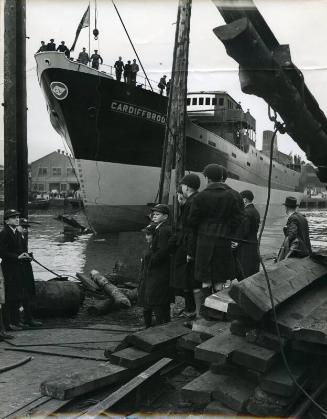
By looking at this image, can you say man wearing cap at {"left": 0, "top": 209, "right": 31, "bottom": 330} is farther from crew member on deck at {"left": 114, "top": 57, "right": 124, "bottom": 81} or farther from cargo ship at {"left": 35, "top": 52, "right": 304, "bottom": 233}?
crew member on deck at {"left": 114, "top": 57, "right": 124, "bottom": 81}

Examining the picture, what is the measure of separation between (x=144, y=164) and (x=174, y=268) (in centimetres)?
1657

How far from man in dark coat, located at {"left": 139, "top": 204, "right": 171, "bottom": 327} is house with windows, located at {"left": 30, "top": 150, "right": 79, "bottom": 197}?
78339mm

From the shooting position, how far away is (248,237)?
6867mm

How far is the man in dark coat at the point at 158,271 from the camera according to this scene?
18.0 feet

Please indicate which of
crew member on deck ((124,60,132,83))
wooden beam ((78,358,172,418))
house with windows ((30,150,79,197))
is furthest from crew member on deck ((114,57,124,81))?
house with windows ((30,150,79,197))

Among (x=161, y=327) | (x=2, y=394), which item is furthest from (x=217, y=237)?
(x=2, y=394)

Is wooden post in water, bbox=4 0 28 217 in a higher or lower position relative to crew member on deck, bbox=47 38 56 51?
lower

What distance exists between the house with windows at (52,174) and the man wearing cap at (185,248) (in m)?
78.5

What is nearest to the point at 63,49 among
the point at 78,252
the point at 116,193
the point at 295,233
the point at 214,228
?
the point at 116,193

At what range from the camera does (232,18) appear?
272cm

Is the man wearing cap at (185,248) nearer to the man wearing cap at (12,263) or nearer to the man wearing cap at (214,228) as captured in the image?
the man wearing cap at (214,228)

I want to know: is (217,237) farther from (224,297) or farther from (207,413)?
(207,413)

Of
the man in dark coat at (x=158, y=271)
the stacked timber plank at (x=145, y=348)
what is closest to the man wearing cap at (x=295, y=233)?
the man in dark coat at (x=158, y=271)

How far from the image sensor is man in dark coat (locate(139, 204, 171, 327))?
18.0ft
